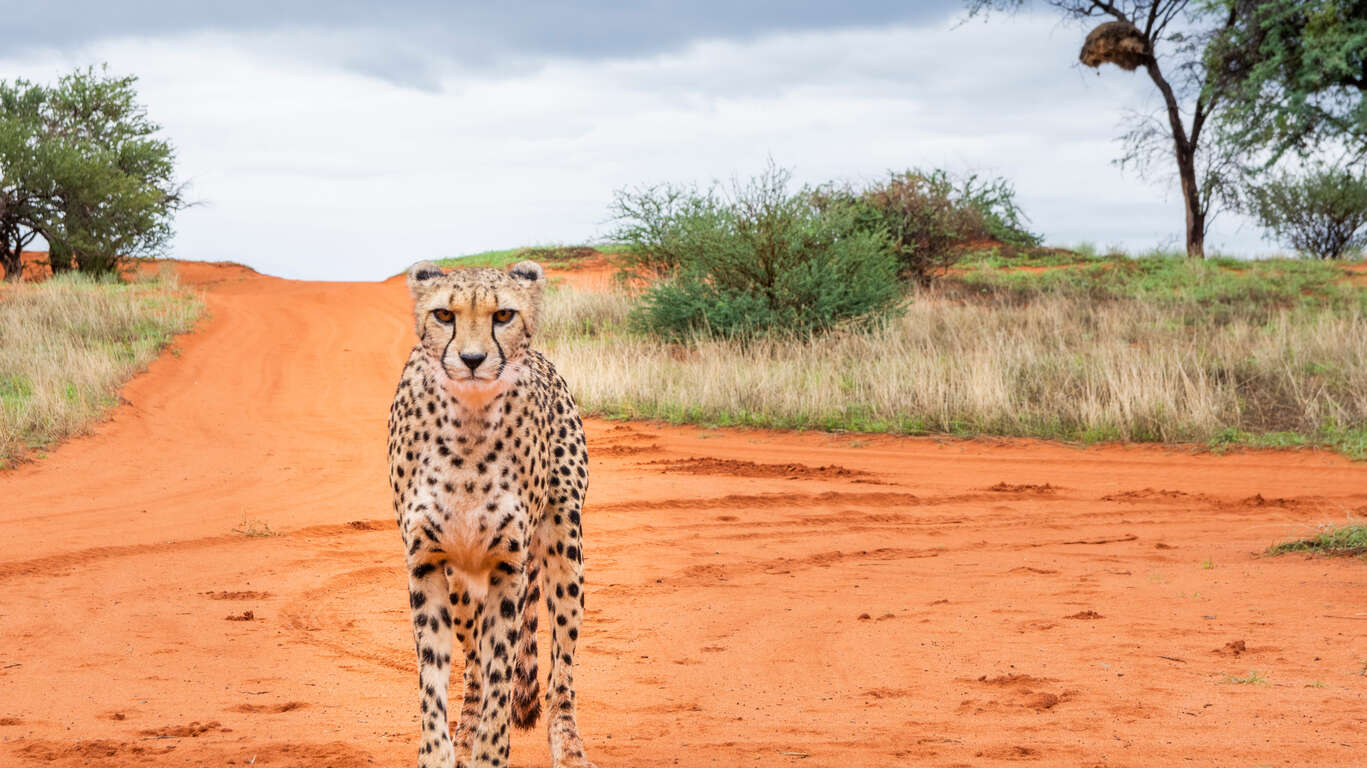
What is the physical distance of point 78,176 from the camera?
85.0ft

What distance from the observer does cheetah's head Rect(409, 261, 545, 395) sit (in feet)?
10.6

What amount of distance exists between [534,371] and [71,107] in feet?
99.8

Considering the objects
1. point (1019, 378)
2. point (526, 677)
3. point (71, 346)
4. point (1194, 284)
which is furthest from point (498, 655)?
point (1194, 284)

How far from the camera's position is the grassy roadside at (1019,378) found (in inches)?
482

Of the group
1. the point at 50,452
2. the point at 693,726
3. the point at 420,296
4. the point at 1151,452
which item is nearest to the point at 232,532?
the point at 50,452

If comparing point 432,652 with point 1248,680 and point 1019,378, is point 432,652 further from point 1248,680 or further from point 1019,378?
point 1019,378

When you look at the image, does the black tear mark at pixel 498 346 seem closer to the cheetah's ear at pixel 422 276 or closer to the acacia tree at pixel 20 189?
the cheetah's ear at pixel 422 276

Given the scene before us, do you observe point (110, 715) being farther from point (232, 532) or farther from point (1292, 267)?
point (1292, 267)

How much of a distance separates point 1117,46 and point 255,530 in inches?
1022

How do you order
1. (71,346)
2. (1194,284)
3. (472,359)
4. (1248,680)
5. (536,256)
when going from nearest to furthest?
(472,359)
(1248,680)
(71,346)
(1194,284)
(536,256)

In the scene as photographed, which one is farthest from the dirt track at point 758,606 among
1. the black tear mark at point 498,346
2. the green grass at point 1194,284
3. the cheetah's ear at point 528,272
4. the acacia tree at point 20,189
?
→ the acacia tree at point 20,189

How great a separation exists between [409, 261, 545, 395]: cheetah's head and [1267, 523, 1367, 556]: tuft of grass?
630 centimetres

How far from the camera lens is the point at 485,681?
12.0ft

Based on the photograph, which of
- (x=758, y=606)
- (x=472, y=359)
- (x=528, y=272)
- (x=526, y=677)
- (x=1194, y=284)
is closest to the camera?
(x=472, y=359)
